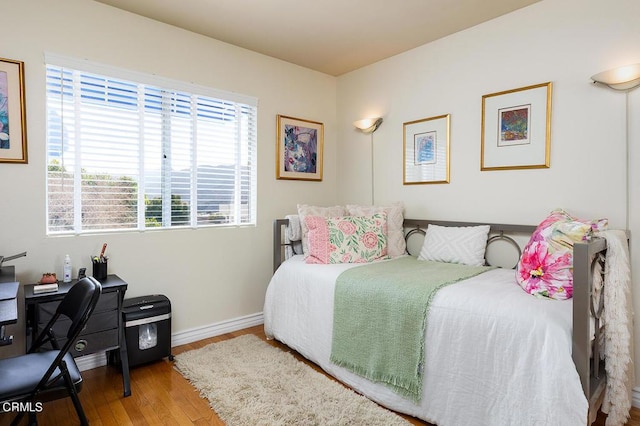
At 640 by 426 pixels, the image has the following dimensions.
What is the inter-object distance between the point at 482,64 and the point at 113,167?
2778mm

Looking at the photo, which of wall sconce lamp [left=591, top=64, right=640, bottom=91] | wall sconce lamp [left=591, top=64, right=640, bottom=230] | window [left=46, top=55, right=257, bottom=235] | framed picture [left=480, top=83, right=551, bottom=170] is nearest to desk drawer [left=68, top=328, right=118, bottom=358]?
window [left=46, top=55, right=257, bottom=235]

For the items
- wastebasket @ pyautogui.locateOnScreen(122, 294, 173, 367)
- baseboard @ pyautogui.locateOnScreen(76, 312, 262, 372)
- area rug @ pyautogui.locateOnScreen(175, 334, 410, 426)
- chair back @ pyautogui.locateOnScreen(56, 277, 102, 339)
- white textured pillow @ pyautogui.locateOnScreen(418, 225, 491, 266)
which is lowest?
area rug @ pyautogui.locateOnScreen(175, 334, 410, 426)

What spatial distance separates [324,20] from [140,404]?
2.77 meters

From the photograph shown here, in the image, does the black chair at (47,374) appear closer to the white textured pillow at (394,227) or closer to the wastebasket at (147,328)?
the wastebasket at (147,328)

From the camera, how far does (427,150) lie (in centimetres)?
308

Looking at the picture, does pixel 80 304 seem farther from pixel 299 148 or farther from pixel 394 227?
pixel 299 148

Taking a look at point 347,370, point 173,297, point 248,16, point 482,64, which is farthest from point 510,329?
point 248,16

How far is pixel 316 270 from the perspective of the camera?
2.59 meters

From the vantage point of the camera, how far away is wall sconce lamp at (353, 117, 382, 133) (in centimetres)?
340

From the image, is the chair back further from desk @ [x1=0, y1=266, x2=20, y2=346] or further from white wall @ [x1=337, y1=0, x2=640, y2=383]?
white wall @ [x1=337, y1=0, x2=640, y2=383]

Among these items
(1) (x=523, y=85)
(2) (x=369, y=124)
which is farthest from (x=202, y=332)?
(1) (x=523, y=85)

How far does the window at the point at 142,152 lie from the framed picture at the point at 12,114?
141 mm

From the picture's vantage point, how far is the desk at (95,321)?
1.96m

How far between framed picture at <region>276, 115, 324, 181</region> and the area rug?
164cm
